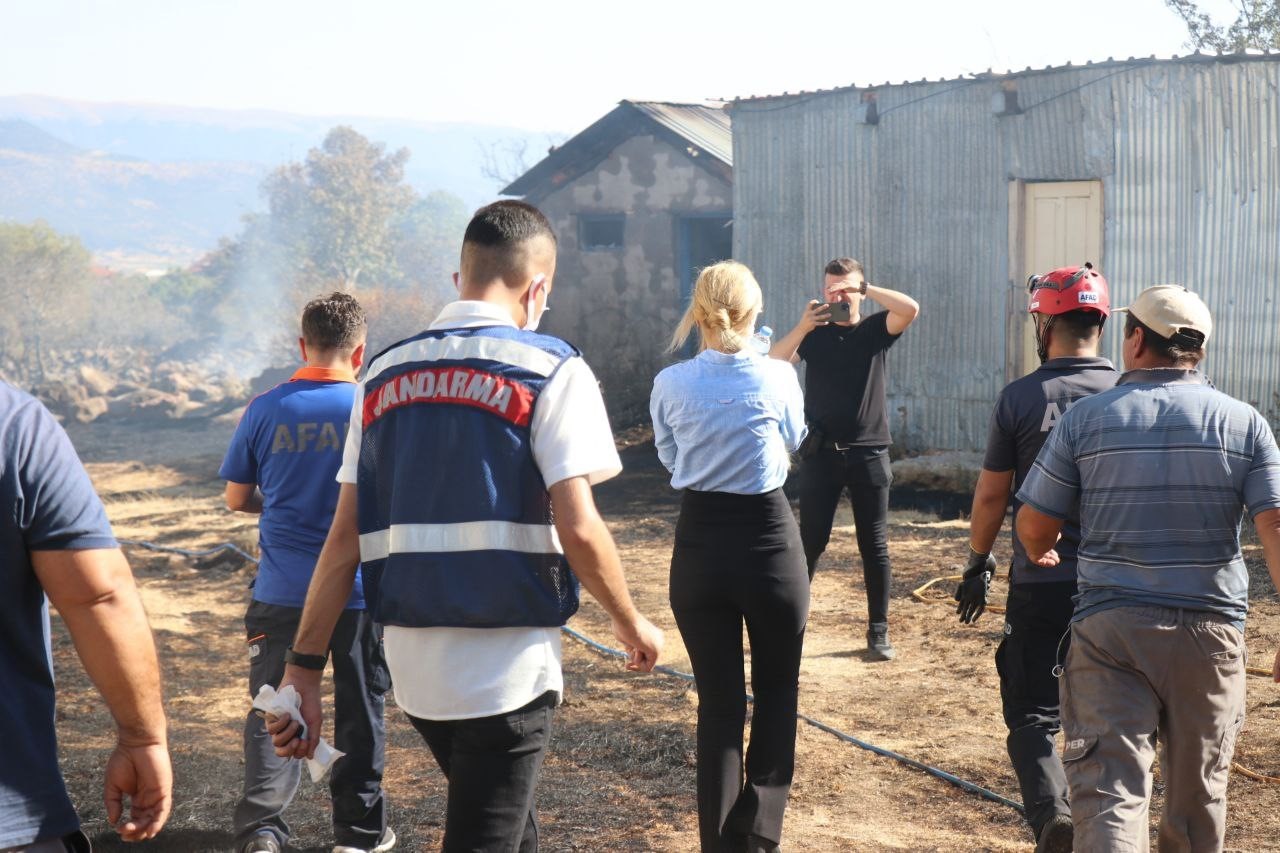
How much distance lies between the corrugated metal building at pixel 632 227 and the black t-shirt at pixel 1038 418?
13628 millimetres

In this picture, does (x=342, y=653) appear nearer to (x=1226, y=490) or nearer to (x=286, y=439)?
(x=286, y=439)

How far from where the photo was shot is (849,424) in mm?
6590

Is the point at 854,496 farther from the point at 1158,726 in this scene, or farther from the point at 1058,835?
the point at 1158,726

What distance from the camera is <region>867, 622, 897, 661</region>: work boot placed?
23.4 ft

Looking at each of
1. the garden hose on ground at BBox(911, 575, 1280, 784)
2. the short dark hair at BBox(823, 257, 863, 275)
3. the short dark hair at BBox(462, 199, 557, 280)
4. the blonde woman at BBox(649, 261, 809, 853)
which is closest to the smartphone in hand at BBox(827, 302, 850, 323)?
the short dark hair at BBox(823, 257, 863, 275)

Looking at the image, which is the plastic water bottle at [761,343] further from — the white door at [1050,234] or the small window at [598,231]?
the small window at [598,231]

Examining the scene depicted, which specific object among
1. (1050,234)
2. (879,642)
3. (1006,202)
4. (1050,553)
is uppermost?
(1006,202)

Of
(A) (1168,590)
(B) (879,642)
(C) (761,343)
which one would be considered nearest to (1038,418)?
(A) (1168,590)

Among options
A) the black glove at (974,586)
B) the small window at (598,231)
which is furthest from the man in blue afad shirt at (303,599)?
the small window at (598,231)

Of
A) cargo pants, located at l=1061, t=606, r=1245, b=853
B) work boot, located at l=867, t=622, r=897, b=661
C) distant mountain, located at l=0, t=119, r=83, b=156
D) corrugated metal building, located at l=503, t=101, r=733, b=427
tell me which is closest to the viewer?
cargo pants, located at l=1061, t=606, r=1245, b=853

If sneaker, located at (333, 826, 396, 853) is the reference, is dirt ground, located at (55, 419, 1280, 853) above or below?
below

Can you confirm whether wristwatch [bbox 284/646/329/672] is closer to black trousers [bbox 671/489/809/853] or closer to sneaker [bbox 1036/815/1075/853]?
black trousers [bbox 671/489/809/853]

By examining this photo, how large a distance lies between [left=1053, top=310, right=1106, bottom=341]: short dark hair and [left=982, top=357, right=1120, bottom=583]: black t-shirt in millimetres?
82

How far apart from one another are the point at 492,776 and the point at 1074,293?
2.35 m
